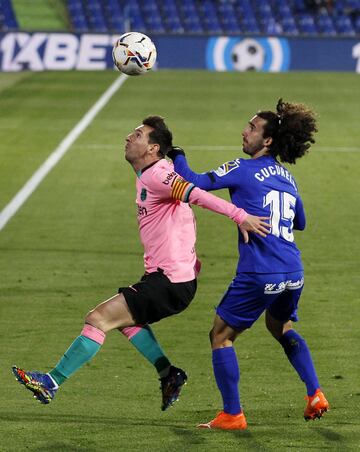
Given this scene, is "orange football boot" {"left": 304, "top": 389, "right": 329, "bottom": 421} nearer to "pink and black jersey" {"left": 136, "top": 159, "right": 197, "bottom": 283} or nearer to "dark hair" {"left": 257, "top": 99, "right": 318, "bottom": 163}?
"pink and black jersey" {"left": 136, "top": 159, "right": 197, "bottom": 283}

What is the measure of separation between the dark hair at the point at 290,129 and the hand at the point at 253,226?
49 cm

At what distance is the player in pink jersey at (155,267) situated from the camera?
787 centimetres

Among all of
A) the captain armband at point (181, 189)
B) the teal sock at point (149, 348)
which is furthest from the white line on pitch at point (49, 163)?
the captain armband at point (181, 189)

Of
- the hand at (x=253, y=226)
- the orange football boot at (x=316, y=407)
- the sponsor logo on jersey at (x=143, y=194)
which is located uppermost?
the sponsor logo on jersey at (x=143, y=194)

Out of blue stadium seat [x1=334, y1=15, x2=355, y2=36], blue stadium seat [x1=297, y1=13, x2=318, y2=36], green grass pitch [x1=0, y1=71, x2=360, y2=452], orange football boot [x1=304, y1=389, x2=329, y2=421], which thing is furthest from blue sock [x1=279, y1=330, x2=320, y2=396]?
blue stadium seat [x1=334, y1=15, x2=355, y2=36]

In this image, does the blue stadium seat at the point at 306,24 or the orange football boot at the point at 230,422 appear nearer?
the orange football boot at the point at 230,422

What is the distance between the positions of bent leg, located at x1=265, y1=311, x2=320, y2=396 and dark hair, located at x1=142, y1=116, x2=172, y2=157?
1.30m

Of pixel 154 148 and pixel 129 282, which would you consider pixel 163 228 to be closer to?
pixel 154 148

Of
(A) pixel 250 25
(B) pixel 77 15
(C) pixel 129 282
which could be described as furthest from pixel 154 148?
(B) pixel 77 15

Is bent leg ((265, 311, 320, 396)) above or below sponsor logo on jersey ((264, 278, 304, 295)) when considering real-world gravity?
below

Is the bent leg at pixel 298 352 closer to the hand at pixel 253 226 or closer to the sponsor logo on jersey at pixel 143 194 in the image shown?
the hand at pixel 253 226

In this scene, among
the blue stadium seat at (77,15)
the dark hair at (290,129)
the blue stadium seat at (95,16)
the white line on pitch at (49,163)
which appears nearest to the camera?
the dark hair at (290,129)

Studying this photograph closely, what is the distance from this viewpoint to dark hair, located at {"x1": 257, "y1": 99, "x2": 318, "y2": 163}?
8016 mm

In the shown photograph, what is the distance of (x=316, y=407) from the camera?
26.3 ft
